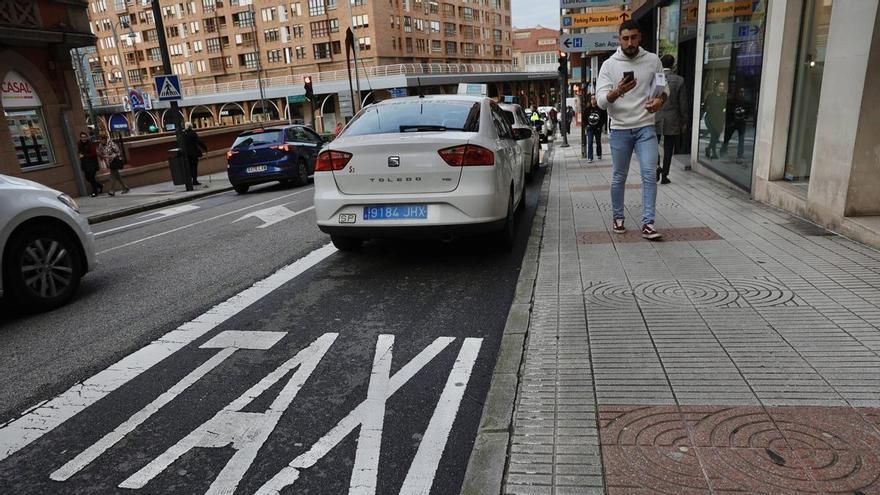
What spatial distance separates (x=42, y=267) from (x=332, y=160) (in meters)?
2.78

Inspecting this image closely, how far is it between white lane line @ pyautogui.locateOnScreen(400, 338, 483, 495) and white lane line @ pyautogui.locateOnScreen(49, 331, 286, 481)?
1.42 metres

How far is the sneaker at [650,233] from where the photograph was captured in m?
6.02

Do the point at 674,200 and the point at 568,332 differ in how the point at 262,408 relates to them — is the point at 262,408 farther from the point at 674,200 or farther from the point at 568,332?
the point at 674,200

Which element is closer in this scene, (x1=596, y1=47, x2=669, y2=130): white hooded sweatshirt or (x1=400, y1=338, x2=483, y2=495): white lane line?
(x1=400, y1=338, x2=483, y2=495): white lane line

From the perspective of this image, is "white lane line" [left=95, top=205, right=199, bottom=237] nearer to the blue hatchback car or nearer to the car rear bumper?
the blue hatchback car

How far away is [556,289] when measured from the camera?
470 cm

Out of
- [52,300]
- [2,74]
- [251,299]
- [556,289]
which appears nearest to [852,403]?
[556,289]

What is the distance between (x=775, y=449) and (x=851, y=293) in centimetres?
236

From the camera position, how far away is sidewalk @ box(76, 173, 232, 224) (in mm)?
13008

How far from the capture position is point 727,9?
9.73m

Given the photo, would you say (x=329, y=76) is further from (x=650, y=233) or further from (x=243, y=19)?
(x=650, y=233)

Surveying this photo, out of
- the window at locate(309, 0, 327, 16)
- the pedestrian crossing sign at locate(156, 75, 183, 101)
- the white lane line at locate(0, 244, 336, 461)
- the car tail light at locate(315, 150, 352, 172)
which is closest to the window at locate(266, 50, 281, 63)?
the window at locate(309, 0, 327, 16)

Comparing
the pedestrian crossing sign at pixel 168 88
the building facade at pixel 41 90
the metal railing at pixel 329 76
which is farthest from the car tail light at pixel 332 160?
the metal railing at pixel 329 76

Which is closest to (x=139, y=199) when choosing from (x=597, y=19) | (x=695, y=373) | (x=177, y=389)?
(x=597, y=19)
